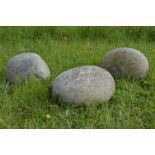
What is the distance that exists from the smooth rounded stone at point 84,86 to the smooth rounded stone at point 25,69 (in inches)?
18.9

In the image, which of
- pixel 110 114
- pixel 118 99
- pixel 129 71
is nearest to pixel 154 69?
pixel 129 71

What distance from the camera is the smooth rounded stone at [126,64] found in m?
4.71

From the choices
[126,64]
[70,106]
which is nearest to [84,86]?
[70,106]

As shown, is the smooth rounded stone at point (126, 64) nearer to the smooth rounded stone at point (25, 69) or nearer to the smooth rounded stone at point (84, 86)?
the smooth rounded stone at point (84, 86)

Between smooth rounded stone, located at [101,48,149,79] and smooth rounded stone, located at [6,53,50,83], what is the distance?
2.67 ft

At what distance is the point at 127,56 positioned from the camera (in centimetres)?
478

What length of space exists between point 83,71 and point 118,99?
0.49 metres

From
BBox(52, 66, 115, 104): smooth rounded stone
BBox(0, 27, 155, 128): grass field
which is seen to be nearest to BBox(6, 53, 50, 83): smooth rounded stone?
BBox(0, 27, 155, 128): grass field

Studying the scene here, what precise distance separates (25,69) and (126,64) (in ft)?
4.06

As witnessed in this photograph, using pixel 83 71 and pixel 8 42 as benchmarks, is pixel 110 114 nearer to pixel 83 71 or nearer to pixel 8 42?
pixel 83 71

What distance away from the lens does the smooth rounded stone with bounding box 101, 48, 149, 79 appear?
186 inches

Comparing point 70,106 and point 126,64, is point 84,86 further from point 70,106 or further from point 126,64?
point 126,64

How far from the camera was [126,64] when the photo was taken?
4734mm

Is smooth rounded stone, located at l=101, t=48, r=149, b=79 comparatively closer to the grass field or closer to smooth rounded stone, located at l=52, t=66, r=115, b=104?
the grass field
